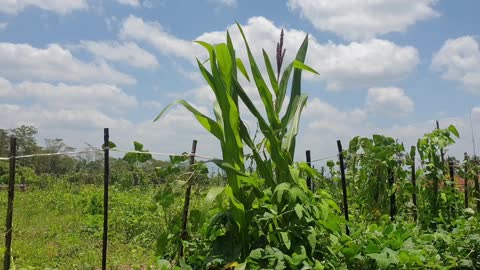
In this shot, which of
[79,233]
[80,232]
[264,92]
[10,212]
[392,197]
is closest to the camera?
[264,92]

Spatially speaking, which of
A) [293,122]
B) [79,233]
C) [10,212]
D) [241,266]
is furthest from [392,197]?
[79,233]

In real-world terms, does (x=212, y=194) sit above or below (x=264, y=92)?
below

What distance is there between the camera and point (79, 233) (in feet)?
25.2

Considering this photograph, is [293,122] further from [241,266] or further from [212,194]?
[241,266]

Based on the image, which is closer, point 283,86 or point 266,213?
point 266,213

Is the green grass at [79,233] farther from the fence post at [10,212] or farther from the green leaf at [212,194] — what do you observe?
the green leaf at [212,194]

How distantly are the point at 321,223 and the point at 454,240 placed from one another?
916 millimetres

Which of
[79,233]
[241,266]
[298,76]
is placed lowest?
[79,233]

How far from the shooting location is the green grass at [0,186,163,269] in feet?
19.2

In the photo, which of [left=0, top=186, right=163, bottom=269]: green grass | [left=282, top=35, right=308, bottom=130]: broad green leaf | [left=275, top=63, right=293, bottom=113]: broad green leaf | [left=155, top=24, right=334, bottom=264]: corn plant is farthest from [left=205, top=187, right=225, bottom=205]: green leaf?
[left=0, top=186, right=163, bottom=269]: green grass

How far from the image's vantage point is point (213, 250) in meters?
2.51

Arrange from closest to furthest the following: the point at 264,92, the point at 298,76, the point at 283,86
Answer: the point at 264,92
the point at 283,86
the point at 298,76

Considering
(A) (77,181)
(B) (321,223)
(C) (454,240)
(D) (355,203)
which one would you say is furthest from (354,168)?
(A) (77,181)

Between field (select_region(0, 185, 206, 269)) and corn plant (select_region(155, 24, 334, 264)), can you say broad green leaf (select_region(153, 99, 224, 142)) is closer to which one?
corn plant (select_region(155, 24, 334, 264))
